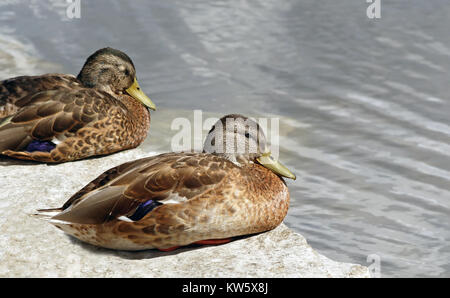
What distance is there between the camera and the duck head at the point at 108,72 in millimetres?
6312

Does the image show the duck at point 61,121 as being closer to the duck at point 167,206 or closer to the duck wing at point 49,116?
the duck wing at point 49,116

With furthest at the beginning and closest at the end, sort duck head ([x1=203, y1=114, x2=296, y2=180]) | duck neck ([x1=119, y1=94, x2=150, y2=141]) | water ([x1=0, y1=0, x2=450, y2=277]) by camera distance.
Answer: water ([x1=0, y1=0, x2=450, y2=277]) < duck neck ([x1=119, y1=94, x2=150, y2=141]) < duck head ([x1=203, y1=114, x2=296, y2=180])

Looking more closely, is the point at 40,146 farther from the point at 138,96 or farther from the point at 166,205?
the point at 166,205

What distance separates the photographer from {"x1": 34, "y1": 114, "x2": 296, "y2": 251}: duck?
4172mm

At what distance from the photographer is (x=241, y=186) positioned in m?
4.38

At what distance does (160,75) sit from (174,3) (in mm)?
2889

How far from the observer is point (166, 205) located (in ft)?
13.7

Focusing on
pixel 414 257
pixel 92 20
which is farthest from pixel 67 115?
pixel 92 20

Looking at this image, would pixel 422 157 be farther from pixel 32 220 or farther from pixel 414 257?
pixel 32 220

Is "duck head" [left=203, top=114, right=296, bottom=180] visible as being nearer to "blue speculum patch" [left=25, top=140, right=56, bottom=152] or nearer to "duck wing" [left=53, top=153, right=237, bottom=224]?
"duck wing" [left=53, top=153, right=237, bottom=224]

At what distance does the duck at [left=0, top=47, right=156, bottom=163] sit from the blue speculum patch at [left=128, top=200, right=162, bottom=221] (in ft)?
5.76

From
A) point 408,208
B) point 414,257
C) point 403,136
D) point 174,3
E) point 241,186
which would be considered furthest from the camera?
point 174,3

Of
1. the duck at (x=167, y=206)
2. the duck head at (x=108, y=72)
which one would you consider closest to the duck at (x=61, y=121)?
the duck head at (x=108, y=72)

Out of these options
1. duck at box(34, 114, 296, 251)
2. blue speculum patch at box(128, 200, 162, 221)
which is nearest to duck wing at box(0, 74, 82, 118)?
duck at box(34, 114, 296, 251)
